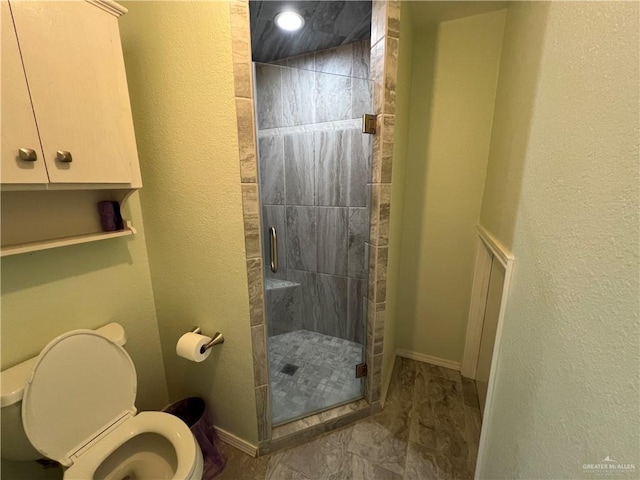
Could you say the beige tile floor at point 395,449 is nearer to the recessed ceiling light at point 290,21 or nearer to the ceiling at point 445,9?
the ceiling at point 445,9

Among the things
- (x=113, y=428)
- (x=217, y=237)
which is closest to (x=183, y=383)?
(x=113, y=428)

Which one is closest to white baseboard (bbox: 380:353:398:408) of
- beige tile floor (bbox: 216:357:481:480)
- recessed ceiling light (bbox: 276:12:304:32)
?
beige tile floor (bbox: 216:357:481:480)

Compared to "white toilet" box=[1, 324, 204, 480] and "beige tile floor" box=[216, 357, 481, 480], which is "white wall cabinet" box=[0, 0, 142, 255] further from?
"beige tile floor" box=[216, 357, 481, 480]

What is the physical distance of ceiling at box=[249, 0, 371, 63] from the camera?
1.56 metres

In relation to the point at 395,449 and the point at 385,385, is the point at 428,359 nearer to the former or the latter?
the point at 385,385

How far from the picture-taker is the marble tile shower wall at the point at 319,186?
1.62 metres

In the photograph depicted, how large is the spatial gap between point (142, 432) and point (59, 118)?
1.27 metres

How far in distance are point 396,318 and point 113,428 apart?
72.5 inches

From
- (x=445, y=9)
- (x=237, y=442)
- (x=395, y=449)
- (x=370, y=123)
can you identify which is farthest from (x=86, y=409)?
(x=445, y=9)

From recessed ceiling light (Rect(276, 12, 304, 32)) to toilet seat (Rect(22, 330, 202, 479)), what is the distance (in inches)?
79.7

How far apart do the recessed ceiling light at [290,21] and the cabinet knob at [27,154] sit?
5.11ft

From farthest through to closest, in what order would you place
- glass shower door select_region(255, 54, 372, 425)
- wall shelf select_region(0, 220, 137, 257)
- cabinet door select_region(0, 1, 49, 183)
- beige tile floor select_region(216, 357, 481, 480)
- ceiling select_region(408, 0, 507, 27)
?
glass shower door select_region(255, 54, 372, 425) < ceiling select_region(408, 0, 507, 27) < beige tile floor select_region(216, 357, 481, 480) < wall shelf select_region(0, 220, 137, 257) < cabinet door select_region(0, 1, 49, 183)

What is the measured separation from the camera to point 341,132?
179cm

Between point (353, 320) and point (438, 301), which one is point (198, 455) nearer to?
point (353, 320)
